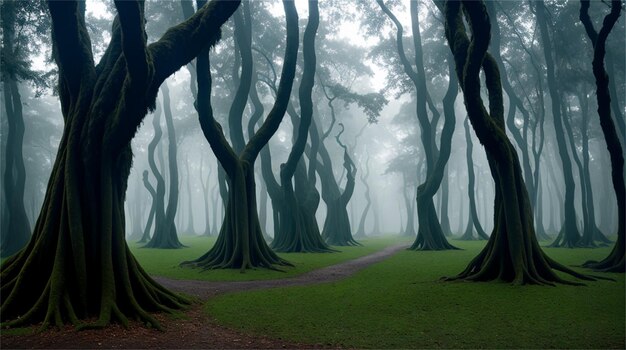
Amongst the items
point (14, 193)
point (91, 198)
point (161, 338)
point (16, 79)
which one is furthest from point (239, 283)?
point (14, 193)

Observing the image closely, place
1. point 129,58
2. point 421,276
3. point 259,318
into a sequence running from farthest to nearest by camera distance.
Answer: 1. point 421,276
2. point 259,318
3. point 129,58

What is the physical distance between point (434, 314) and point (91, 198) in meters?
6.14

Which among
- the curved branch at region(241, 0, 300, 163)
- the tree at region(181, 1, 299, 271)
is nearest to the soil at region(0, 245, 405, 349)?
the tree at region(181, 1, 299, 271)

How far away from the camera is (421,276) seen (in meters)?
12.6

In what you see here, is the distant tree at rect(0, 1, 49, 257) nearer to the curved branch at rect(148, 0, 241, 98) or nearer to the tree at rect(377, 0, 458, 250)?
the curved branch at rect(148, 0, 241, 98)

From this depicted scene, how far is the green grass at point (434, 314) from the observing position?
632cm

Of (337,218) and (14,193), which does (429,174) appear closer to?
(337,218)

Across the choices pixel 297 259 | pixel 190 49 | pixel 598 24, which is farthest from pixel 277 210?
pixel 598 24

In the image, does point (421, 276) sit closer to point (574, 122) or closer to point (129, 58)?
point (129, 58)

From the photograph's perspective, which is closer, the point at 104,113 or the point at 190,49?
the point at 104,113

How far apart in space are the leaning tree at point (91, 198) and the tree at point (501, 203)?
21.2 feet

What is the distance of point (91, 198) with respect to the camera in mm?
7816

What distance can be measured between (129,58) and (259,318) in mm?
4687

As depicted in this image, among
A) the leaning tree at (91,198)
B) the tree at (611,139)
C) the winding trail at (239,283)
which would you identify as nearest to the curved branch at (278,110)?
the winding trail at (239,283)
